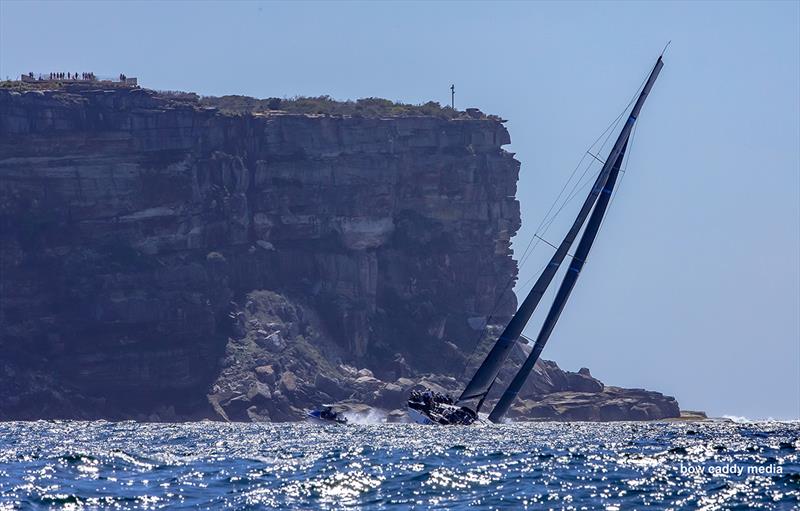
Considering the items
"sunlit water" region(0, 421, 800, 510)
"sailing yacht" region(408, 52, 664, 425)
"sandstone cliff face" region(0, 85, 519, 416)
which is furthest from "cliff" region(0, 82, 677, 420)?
"sunlit water" region(0, 421, 800, 510)

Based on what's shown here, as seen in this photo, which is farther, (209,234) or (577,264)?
(209,234)

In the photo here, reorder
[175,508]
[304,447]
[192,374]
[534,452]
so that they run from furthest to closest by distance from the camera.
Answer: [192,374]
[304,447]
[534,452]
[175,508]

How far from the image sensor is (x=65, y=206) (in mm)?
147500

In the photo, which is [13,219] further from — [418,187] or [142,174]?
[418,187]

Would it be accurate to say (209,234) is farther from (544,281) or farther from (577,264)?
(577,264)

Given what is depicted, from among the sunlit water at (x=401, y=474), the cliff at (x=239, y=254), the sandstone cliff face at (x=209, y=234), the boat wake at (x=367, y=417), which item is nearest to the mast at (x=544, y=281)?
the sunlit water at (x=401, y=474)

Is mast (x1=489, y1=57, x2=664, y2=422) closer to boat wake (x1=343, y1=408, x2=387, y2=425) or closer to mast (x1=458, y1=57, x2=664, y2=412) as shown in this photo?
mast (x1=458, y1=57, x2=664, y2=412)

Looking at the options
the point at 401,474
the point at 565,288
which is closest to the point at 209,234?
the point at 565,288

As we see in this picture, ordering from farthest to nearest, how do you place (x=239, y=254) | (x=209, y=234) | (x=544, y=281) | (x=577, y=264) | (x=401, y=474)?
1. (x=239, y=254)
2. (x=209, y=234)
3. (x=544, y=281)
4. (x=577, y=264)
5. (x=401, y=474)

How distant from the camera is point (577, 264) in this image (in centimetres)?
9594

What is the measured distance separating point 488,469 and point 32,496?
15.4 metres

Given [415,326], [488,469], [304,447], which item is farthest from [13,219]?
[488,469]

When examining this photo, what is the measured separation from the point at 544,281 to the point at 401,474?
4644 centimetres

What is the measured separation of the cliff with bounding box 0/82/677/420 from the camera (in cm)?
14175
